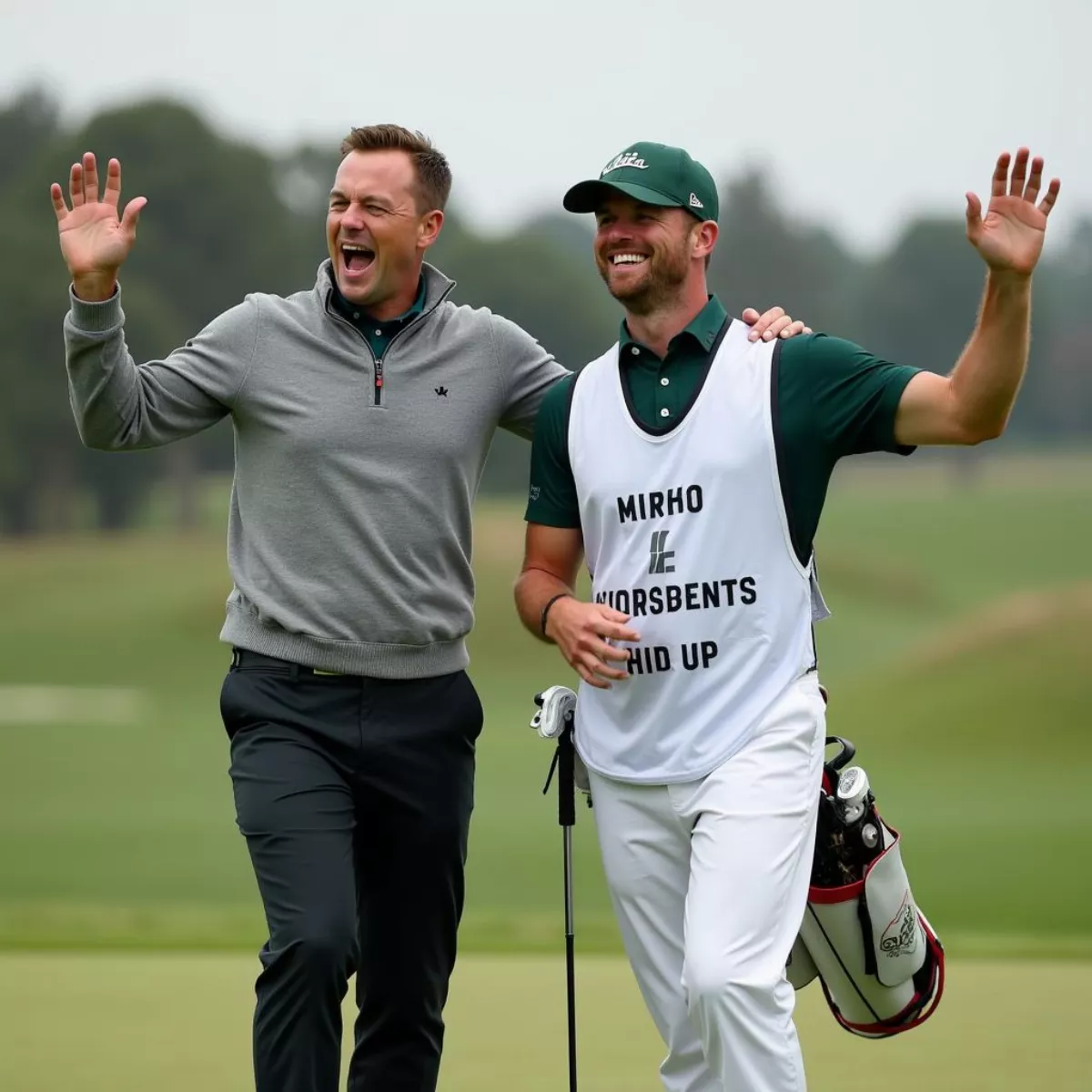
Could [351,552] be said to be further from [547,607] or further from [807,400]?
[807,400]

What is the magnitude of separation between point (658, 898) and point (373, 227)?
56.6 inches

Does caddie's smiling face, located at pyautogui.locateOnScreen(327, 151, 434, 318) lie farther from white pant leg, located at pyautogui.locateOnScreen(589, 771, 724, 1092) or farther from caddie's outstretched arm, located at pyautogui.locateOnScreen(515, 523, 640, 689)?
white pant leg, located at pyautogui.locateOnScreen(589, 771, 724, 1092)

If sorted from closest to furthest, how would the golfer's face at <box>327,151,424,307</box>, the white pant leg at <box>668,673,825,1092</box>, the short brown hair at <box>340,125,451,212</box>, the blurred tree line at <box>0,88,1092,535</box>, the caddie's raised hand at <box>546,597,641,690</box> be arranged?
the white pant leg at <box>668,673,825,1092</box> → the caddie's raised hand at <box>546,597,641,690</box> → the golfer's face at <box>327,151,424,307</box> → the short brown hair at <box>340,125,451,212</box> → the blurred tree line at <box>0,88,1092,535</box>

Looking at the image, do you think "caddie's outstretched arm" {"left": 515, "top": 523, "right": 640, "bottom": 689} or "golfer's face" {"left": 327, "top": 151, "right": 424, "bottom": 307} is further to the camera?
"golfer's face" {"left": 327, "top": 151, "right": 424, "bottom": 307}

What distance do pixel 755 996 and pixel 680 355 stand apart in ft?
3.89

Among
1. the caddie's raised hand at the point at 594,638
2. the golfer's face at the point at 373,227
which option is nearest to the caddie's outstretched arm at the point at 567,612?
the caddie's raised hand at the point at 594,638

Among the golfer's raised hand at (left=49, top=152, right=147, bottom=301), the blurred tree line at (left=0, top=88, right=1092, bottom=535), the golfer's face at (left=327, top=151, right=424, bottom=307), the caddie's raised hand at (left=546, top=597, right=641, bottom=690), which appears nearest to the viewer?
the caddie's raised hand at (left=546, top=597, right=641, bottom=690)

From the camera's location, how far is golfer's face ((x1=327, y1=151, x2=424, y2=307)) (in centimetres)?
420

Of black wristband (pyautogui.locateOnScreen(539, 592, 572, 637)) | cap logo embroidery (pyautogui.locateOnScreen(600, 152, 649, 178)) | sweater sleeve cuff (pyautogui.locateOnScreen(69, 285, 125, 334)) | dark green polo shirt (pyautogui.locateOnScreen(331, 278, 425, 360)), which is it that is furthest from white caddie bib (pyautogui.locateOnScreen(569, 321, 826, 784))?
sweater sleeve cuff (pyautogui.locateOnScreen(69, 285, 125, 334))

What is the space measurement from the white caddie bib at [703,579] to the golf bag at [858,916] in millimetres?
278

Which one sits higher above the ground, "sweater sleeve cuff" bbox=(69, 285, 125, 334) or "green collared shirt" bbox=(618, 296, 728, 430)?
"sweater sleeve cuff" bbox=(69, 285, 125, 334)

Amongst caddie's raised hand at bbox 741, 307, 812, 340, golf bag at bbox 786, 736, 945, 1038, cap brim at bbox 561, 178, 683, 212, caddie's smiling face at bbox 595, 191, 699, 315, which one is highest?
cap brim at bbox 561, 178, 683, 212

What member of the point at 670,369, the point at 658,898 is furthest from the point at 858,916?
the point at 670,369

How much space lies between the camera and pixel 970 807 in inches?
708
